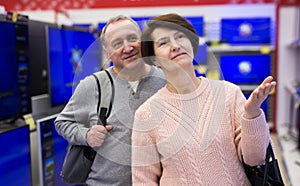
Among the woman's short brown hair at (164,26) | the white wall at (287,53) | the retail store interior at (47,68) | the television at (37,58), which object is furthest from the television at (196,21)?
the white wall at (287,53)

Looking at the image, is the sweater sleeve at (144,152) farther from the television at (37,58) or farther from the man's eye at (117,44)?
the television at (37,58)

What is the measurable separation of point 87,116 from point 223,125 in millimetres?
443

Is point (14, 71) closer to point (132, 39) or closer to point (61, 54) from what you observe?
point (61, 54)

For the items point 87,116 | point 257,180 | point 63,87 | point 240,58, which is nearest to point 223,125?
point 257,180

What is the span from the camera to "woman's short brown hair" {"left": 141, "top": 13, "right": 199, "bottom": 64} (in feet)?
3.75

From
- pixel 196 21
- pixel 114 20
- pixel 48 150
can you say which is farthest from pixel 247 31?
pixel 114 20

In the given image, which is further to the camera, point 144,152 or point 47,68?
point 47,68

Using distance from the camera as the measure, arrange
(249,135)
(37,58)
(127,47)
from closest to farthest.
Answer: (249,135) → (127,47) → (37,58)

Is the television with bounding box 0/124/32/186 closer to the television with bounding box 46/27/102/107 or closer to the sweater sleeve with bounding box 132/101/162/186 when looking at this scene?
the television with bounding box 46/27/102/107

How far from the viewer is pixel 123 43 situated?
1223 mm

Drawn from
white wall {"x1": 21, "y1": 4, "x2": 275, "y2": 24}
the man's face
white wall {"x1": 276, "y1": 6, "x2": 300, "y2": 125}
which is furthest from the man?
white wall {"x1": 276, "y1": 6, "x2": 300, "y2": 125}

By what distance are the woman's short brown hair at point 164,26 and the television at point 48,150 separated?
0.73 m

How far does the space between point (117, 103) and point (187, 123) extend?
0.78 feet

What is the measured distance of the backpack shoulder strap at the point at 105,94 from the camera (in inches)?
49.5
